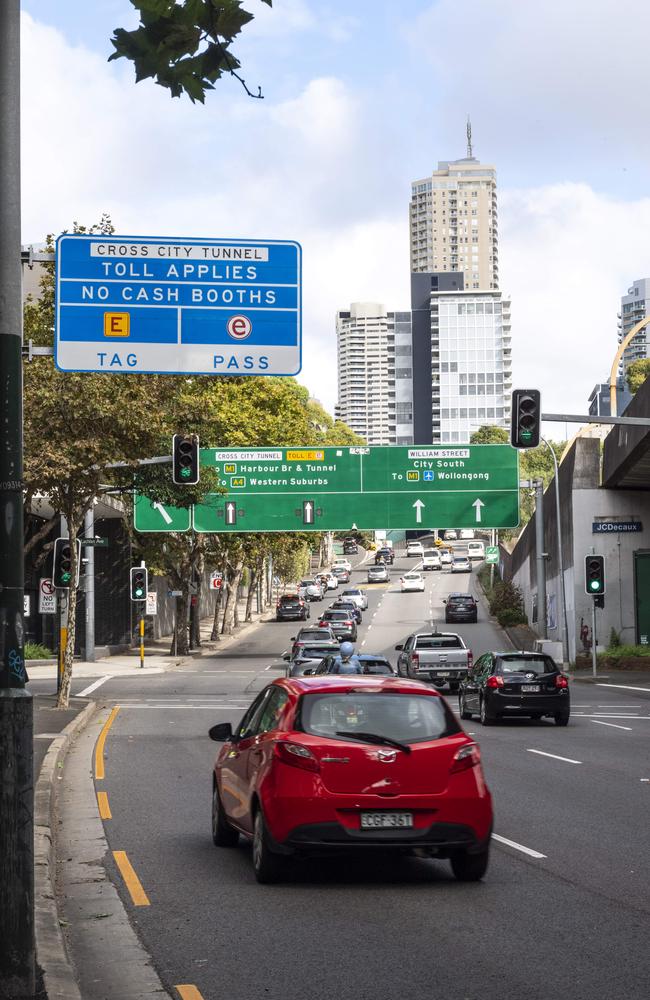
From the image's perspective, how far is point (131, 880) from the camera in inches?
423

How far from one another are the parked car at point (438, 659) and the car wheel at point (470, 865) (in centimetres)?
2741

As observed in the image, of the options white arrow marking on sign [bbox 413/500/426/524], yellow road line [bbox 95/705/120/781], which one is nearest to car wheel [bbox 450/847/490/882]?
yellow road line [bbox 95/705/120/781]

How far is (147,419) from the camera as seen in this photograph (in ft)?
96.8

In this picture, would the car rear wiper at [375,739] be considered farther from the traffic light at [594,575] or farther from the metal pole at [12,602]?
the traffic light at [594,575]

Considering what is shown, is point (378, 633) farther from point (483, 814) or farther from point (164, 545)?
point (483, 814)

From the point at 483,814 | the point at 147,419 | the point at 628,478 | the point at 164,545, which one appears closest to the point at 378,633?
the point at 164,545

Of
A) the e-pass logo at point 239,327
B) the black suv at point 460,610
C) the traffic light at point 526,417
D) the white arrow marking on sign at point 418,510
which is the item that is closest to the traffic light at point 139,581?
the white arrow marking on sign at point 418,510

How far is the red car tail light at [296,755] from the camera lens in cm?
996

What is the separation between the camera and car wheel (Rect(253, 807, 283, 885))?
Answer: 1009 cm

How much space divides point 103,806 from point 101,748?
724 centimetres

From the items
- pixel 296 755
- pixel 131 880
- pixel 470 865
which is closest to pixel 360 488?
pixel 131 880

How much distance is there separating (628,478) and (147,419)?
22879 mm

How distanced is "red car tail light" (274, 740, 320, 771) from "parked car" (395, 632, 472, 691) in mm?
27975

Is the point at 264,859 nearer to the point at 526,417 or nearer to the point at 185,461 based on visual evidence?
the point at 526,417
